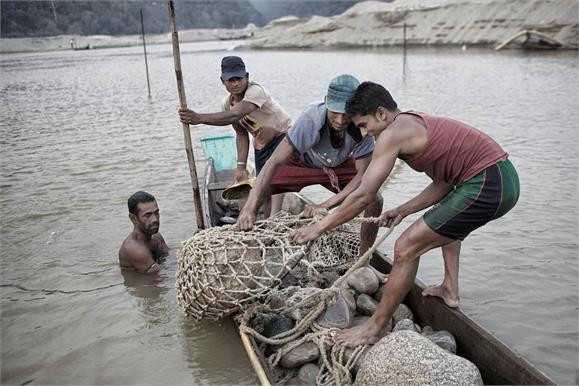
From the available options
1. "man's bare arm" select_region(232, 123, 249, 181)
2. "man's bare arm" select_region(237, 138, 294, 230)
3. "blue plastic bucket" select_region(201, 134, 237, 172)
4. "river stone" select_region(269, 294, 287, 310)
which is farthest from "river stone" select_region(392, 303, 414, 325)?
"blue plastic bucket" select_region(201, 134, 237, 172)

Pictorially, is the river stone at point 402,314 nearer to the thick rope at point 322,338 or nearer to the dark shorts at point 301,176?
the thick rope at point 322,338

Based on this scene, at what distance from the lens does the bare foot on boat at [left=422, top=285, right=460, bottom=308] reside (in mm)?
3399

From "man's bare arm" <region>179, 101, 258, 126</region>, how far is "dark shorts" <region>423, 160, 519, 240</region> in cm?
240

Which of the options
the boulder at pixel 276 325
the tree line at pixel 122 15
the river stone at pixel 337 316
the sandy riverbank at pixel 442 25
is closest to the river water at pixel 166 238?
the boulder at pixel 276 325

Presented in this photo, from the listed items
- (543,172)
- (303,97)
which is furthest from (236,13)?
(543,172)

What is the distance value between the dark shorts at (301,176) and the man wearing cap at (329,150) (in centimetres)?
2

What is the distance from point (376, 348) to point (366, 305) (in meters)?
0.90

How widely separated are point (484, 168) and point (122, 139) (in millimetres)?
10559

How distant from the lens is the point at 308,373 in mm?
3246

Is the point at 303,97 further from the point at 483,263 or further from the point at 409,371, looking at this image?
the point at 409,371

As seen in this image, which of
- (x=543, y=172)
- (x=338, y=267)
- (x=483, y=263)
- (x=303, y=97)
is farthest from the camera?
(x=303, y=97)

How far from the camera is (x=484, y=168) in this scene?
2.99 m

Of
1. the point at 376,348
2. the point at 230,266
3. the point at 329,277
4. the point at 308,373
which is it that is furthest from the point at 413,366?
the point at 329,277

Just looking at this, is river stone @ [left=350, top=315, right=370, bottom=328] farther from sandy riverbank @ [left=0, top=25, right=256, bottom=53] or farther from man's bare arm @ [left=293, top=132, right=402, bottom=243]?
sandy riverbank @ [left=0, top=25, right=256, bottom=53]
